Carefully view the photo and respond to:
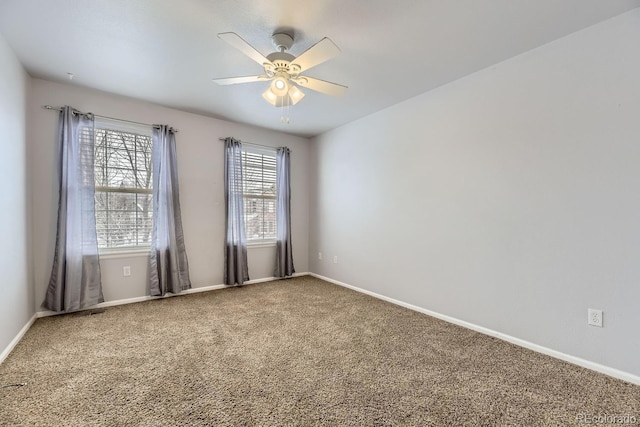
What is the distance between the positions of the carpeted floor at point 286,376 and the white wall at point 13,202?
0.92ft

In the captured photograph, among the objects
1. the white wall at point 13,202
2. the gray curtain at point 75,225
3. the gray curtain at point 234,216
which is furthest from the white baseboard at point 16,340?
the gray curtain at point 234,216

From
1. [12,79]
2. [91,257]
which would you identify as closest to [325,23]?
[12,79]

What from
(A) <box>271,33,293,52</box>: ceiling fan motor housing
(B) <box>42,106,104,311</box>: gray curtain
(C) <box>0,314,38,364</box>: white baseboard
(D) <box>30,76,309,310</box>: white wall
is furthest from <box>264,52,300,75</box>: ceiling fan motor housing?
(C) <box>0,314,38,364</box>: white baseboard

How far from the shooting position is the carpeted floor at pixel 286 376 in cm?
157

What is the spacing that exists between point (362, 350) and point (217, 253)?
2.68 metres

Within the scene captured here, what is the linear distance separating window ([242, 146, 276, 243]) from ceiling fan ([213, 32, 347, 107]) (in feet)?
7.05

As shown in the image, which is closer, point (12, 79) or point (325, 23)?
point (325, 23)

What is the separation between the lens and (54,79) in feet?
9.76

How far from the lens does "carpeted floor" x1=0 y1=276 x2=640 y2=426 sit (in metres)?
1.57

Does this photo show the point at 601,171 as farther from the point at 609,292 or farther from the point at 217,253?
the point at 217,253

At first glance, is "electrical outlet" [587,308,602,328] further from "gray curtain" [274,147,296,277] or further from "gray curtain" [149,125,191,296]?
"gray curtain" [149,125,191,296]

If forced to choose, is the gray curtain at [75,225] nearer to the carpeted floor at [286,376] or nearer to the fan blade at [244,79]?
the carpeted floor at [286,376]

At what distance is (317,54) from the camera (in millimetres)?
1968

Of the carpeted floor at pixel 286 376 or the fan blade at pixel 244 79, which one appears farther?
the fan blade at pixel 244 79
